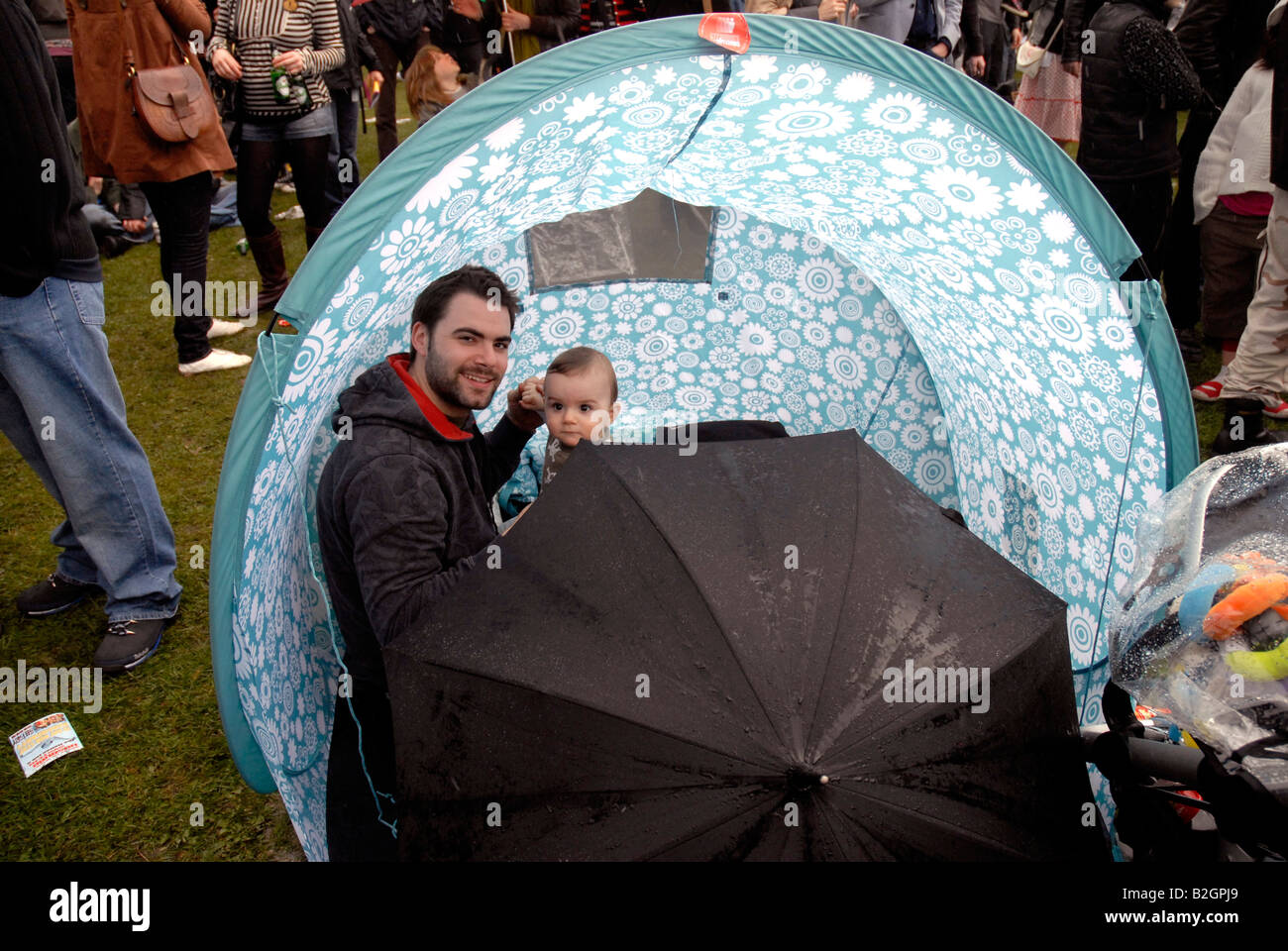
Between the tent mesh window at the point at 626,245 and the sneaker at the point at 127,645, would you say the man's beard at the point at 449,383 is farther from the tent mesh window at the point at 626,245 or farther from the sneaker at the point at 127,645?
the sneaker at the point at 127,645

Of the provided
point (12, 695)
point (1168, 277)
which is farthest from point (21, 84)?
point (1168, 277)

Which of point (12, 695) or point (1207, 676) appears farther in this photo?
point (12, 695)

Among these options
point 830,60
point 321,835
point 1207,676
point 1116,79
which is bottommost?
point 321,835

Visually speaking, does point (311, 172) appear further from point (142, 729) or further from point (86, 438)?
point (142, 729)

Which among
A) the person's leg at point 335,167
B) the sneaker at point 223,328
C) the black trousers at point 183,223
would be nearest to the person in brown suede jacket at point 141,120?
the black trousers at point 183,223

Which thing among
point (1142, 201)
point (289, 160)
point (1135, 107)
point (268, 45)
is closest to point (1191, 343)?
point (1142, 201)

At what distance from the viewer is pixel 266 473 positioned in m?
2.18

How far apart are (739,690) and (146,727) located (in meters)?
2.36

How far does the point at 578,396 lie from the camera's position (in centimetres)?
292

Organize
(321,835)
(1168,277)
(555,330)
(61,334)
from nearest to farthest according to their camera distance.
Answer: (321,835) → (61,334) → (555,330) → (1168,277)
